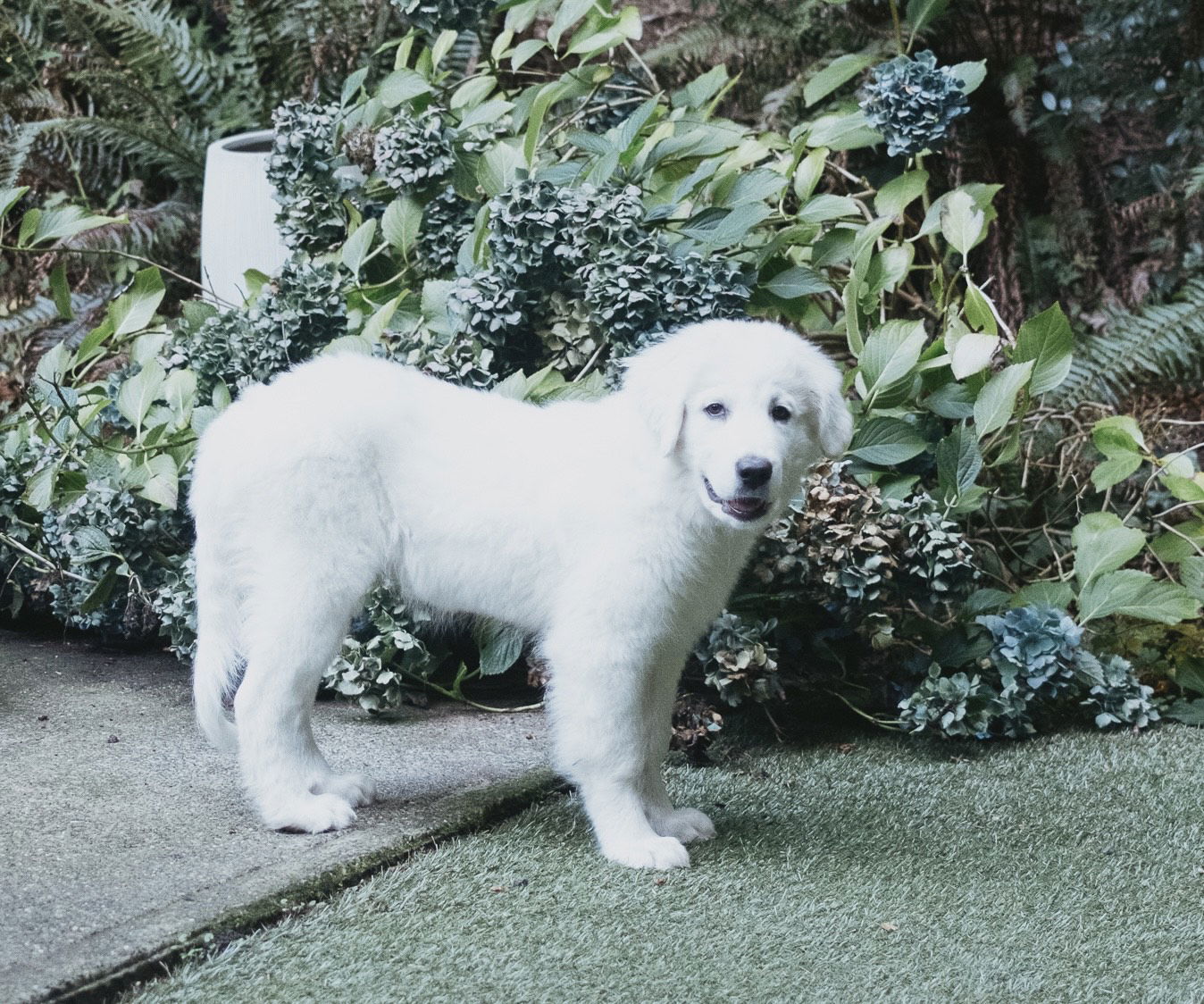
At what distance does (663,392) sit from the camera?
9.77 feet

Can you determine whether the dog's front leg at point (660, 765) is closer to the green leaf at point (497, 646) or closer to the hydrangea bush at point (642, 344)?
the hydrangea bush at point (642, 344)

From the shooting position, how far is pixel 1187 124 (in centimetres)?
624

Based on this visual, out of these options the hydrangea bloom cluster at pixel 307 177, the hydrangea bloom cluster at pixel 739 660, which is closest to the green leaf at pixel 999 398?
the hydrangea bloom cluster at pixel 739 660

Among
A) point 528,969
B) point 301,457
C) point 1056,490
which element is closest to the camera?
point 528,969

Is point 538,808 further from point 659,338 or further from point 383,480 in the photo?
point 659,338

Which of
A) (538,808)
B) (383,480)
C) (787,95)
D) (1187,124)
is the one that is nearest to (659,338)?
(383,480)

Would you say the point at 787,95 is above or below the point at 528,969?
above

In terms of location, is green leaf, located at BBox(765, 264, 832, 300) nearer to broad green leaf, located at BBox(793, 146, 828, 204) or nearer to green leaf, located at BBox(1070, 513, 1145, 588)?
broad green leaf, located at BBox(793, 146, 828, 204)

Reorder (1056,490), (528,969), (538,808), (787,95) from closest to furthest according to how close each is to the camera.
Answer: (528,969)
(538,808)
(1056,490)
(787,95)

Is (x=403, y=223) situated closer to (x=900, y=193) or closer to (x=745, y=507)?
(x=900, y=193)

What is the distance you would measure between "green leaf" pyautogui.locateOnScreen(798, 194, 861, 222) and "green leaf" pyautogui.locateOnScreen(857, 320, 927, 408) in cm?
50

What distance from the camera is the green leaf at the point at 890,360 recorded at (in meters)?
4.04

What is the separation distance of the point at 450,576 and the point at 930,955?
4.63 ft

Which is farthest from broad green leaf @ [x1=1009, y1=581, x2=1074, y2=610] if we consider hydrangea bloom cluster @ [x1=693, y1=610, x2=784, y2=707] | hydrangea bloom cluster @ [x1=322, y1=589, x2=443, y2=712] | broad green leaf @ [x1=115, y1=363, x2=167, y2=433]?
broad green leaf @ [x1=115, y1=363, x2=167, y2=433]
